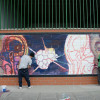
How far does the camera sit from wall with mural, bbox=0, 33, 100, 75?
7332 millimetres

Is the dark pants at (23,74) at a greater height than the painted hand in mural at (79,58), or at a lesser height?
lesser

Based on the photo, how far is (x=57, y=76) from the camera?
7332mm

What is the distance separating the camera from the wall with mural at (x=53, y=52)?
24.1ft

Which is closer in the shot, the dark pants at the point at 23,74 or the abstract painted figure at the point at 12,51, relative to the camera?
the dark pants at the point at 23,74

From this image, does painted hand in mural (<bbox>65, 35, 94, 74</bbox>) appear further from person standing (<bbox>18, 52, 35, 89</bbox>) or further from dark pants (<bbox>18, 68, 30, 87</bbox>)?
dark pants (<bbox>18, 68, 30, 87</bbox>)

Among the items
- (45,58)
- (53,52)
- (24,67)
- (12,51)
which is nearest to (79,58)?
(53,52)

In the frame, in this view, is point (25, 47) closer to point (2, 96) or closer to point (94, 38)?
point (2, 96)

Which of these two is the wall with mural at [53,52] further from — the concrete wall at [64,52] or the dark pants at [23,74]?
the dark pants at [23,74]

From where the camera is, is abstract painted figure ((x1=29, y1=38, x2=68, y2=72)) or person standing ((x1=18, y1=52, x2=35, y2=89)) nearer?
person standing ((x1=18, y1=52, x2=35, y2=89))

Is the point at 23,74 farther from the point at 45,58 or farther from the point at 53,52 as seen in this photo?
the point at 53,52


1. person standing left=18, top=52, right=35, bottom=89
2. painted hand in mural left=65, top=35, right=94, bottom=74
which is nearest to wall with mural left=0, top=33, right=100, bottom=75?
painted hand in mural left=65, top=35, right=94, bottom=74

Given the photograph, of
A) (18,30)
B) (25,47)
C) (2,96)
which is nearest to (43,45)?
(25,47)

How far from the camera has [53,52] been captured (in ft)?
24.2

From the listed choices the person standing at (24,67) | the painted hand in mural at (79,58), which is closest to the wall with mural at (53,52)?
the painted hand in mural at (79,58)
